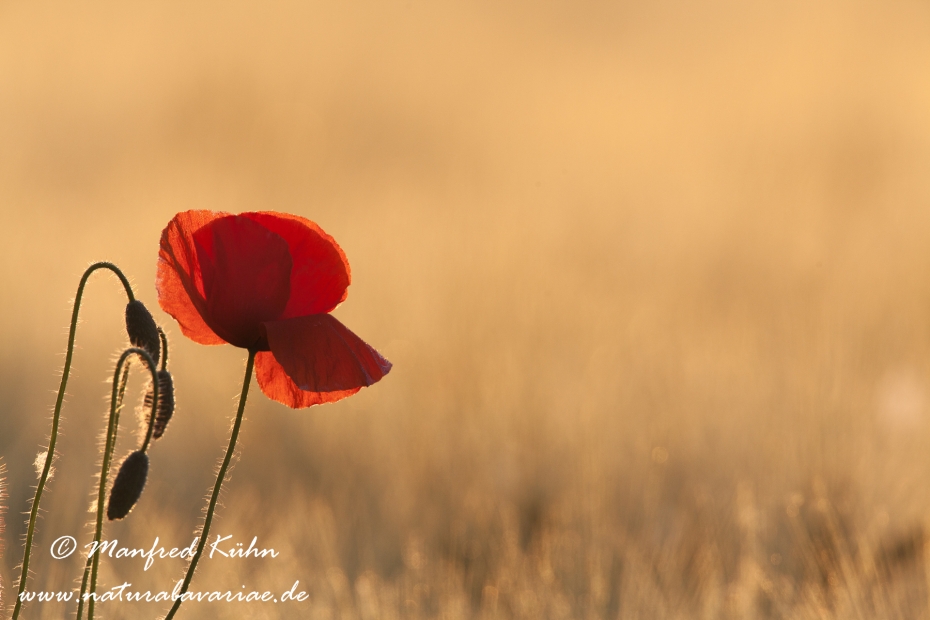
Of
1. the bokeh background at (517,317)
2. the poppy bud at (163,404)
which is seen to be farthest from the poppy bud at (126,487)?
the bokeh background at (517,317)

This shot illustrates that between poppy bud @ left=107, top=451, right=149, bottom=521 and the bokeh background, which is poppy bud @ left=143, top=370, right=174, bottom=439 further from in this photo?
the bokeh background

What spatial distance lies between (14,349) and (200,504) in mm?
661

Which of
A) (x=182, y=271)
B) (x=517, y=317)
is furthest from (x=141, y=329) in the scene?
(x=517, y=317)

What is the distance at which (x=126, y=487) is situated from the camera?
0.46m

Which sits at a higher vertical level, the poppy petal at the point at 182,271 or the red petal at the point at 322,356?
the poppy petal at the point at 182,271

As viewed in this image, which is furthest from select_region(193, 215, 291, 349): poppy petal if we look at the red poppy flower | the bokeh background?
the bokeh background

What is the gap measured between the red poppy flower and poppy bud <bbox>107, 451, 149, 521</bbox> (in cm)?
8

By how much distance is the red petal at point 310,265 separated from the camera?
0.51m

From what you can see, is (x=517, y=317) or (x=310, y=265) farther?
(x=517, y=317)

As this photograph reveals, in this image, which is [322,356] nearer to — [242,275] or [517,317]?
[242,275]

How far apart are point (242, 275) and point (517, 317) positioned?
5.39ft

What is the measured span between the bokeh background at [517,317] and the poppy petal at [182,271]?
1.50 ft

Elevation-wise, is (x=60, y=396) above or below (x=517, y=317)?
above

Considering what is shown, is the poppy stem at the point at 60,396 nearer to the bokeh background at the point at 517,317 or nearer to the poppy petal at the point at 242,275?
the poppy petal at the point at 242,275
